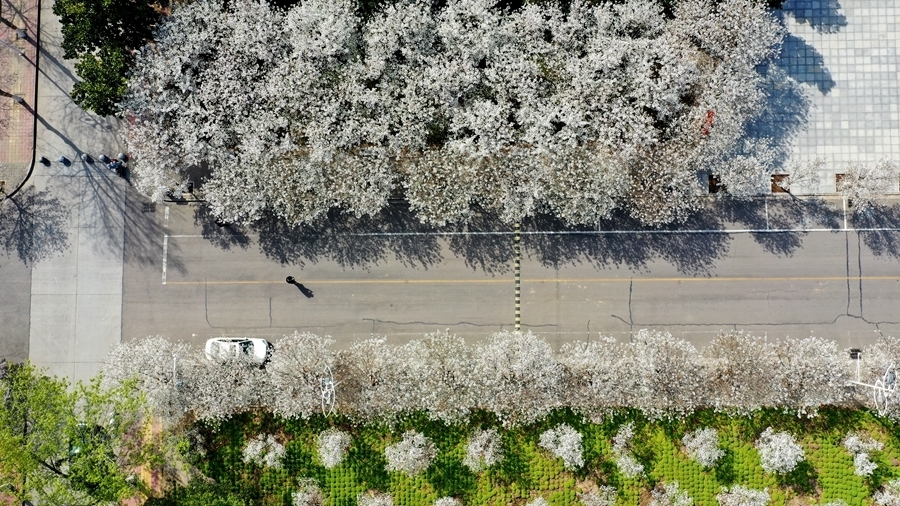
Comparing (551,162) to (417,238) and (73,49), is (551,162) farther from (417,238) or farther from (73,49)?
(73,49)

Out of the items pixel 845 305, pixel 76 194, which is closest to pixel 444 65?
pixel 76 194

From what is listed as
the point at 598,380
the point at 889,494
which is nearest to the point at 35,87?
the point at 598,380

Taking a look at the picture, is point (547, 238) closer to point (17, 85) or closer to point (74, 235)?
point (74, 235)

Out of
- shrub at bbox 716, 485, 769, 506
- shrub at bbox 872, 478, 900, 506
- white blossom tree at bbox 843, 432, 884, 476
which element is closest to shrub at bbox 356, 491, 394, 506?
shrub at bbox 716, 485, 769, 506

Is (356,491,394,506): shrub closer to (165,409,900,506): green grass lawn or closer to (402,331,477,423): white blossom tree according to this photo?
(165,409,900,506): green grass lawn

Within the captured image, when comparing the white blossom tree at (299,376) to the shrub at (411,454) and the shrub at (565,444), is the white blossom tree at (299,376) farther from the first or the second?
the shrub at (565,444)
